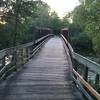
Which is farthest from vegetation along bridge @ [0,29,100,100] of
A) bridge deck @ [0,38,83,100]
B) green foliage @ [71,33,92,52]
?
green foliage @ [71,33,92,52]

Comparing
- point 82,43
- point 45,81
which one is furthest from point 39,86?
point 82,43

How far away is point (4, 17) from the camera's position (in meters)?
18.4

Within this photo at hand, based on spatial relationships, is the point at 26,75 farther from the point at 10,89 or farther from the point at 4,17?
the point at 4,17

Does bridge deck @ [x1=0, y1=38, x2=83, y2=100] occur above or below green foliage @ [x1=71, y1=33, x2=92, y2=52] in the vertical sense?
above

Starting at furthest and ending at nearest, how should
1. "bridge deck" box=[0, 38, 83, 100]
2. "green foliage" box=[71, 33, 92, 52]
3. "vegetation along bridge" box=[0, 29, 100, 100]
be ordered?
"green foliage" box=[71, 33, 92, 52], "bridge deck" box=[0, 38, 83, 100], "vegetation along bridge" box=[0, 29, 100, 100]

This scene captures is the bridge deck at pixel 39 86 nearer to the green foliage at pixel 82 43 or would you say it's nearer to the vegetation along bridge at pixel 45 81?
the vegetation along bridge at pixel 45 81

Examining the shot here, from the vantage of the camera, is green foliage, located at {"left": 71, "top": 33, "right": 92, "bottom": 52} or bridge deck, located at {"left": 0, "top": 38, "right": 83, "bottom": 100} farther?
green foliage, located at {"left": 71, "top": 33, "right": 92, "bottom": 52}

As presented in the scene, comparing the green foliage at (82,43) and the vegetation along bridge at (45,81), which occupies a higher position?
the vegetation along bridge at (45,81)

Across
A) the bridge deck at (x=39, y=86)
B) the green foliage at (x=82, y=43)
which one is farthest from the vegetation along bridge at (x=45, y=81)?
the green foliage at (x=82, y=43)

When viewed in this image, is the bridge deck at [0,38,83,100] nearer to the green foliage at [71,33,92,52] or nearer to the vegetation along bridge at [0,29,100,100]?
the vegetation along bridge at [0,29,100,100]

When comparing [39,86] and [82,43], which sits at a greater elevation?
[39,86]

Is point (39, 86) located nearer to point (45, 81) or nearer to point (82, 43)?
point (45, 81)

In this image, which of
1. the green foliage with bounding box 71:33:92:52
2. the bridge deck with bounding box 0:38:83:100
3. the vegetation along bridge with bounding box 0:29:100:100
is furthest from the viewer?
the green foliage with bounding box 71:33:92:52

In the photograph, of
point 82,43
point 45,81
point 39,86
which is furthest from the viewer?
point 82,43
